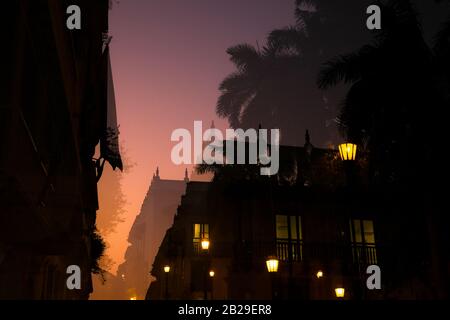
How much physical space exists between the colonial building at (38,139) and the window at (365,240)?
57.5ft

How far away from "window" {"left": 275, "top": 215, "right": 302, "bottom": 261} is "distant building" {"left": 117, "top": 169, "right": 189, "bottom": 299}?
226ft

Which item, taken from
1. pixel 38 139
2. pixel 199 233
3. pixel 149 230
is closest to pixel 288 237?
pixel 199 233

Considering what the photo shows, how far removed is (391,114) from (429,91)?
5.07ft

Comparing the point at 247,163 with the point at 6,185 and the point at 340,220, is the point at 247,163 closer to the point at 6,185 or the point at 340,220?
the point at 340,220

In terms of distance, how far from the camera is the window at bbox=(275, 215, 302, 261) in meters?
26.3

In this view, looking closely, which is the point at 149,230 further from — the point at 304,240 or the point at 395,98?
the point at 395,98

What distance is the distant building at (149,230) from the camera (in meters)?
100

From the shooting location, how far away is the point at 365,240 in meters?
28.2

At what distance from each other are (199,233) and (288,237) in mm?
10820

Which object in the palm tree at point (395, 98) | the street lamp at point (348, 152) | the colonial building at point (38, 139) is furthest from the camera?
the palm tree at point (395, 98)

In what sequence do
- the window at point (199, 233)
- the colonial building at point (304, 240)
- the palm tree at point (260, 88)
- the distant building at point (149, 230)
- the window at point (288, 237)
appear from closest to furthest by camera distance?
the colonial building at point (304, 240) → the window at point (288, 237) → the window at point (199, 233) → the palm tree at point (260, 88) → the distant building at point (149, 230)

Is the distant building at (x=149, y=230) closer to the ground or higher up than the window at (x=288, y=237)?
higher up

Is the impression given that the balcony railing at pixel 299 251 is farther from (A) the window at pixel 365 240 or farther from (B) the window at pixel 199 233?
(B) the window at pixel 199 233

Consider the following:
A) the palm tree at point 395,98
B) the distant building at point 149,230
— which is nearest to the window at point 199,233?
the palm tree at point 395,98
